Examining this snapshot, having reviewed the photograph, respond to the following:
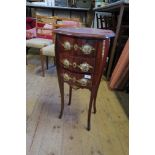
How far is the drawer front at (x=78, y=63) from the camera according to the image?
143 centimetres

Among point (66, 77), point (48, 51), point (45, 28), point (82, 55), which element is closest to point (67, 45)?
point (82, 55)

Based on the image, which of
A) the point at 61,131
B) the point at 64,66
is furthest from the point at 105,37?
the point at 61,131

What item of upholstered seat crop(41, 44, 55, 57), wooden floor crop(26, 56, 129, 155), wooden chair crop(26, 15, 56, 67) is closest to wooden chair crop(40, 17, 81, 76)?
upholstered seat crop(41, 44, 55, 57)

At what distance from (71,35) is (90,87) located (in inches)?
16.8

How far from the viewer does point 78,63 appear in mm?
1454

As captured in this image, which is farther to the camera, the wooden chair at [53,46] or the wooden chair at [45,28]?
the wooden chair at [45,28]

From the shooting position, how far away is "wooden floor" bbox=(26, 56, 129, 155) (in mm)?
1395

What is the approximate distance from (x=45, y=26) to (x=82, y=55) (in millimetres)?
2109

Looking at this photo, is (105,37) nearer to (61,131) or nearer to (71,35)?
(71,35)

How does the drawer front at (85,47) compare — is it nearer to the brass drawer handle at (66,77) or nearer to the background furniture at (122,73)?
the brass drawer handle at (66,77)

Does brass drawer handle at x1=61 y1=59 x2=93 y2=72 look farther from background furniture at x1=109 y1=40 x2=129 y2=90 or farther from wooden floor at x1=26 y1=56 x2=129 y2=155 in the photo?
background furniture at x1=109 y1=40 x2=129 y2=90

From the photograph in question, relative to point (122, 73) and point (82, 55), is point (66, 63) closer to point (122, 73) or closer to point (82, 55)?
point (82, 55)

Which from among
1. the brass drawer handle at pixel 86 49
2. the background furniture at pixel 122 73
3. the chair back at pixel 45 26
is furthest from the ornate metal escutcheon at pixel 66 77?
the chair back at pixel 45 26
